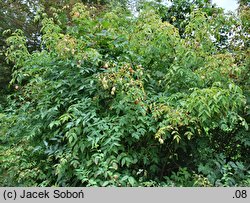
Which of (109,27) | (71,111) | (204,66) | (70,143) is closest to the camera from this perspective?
(70,143)

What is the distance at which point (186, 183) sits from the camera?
98.3 inches

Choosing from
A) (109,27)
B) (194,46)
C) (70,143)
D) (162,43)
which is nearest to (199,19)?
(194,46)

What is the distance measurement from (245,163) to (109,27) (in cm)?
202

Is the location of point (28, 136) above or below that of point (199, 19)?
below

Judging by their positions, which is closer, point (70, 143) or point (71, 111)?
point (70, 143)

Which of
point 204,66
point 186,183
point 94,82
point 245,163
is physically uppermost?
point 204,66

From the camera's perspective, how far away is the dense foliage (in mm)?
2428

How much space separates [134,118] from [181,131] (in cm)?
50

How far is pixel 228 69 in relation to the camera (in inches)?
106

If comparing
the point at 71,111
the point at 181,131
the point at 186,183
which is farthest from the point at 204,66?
the point at 71,111

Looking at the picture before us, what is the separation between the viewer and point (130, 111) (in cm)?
253

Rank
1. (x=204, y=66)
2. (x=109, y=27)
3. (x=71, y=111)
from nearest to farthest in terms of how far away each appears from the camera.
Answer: (x=71, y=111)
(x=204, y=66)
(x=109, y=27)

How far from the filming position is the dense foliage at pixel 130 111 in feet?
7.97

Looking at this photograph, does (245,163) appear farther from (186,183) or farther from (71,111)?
(71,111)
